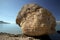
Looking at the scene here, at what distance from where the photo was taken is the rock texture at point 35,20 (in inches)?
170

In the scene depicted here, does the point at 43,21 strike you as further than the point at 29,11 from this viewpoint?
No

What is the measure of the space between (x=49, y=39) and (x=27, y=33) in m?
0.63

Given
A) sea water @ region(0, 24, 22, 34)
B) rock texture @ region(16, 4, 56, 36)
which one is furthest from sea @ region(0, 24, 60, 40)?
rock texture @ region(16, 4, 56, 36)

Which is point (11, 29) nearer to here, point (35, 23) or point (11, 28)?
point (11, 28)

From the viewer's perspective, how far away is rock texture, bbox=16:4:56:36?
4320mm

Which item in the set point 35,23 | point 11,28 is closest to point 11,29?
point 11,28

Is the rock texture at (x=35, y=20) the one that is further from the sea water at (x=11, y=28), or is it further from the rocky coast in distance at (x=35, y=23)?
the sea water at (x=11, y=28)

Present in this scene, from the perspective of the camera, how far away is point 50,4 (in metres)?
5.20

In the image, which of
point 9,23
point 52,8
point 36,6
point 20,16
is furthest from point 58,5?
point 9,23

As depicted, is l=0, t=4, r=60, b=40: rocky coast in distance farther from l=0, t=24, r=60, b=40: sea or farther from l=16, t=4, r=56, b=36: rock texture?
l=0, t=24, r=60, b=40: sea

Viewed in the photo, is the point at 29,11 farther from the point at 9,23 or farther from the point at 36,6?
the point at 9,23

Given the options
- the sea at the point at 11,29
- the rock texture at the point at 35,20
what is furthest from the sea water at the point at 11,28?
the rock texture at the point at 35,20

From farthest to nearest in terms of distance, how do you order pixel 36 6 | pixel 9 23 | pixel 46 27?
pixel 9 23 → pixel 36 6 → pixel 46 27

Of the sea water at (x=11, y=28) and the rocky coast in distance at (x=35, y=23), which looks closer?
the rocky coast in distance at (x=35, y=23)
